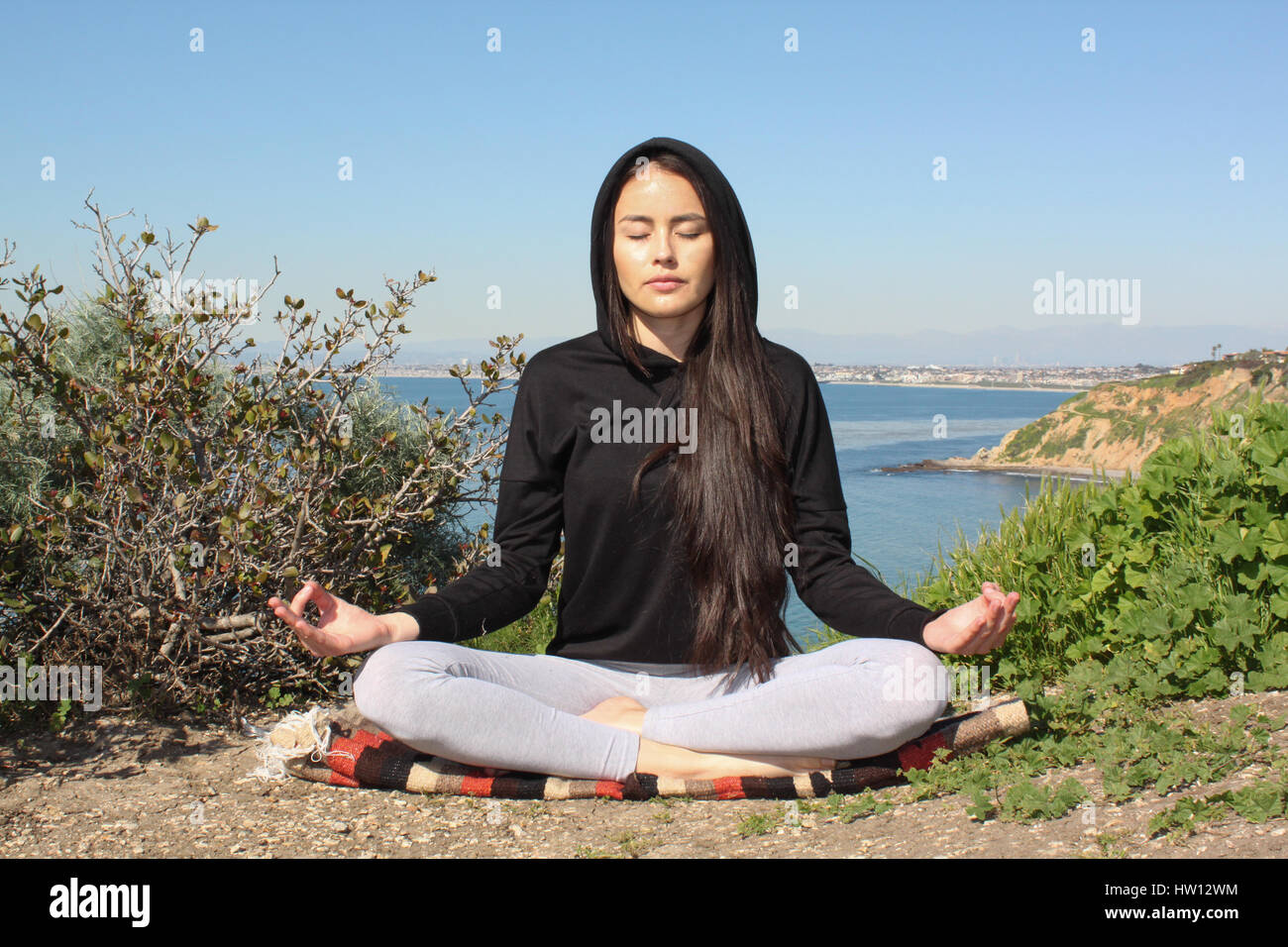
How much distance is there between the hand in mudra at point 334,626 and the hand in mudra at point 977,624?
154 cm

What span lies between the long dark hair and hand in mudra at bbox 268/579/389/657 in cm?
87

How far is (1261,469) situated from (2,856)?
162 inches

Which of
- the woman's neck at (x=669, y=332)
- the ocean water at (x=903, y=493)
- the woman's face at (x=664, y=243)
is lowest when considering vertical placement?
the ocean water at (x=903, y=493)

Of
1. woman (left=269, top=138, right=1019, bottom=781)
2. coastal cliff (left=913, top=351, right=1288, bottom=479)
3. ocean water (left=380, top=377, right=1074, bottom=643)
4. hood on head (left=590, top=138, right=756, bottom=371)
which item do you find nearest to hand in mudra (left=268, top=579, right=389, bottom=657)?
woman (left=269, top=138, right=1019, bottom=781)

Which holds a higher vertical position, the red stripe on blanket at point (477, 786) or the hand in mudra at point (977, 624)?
the hand in mudra at point (977, 624)

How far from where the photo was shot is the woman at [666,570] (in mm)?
2924

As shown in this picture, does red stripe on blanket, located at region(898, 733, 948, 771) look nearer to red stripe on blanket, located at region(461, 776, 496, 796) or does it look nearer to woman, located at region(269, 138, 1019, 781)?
woman, located at region(269, 138, 1019, 781)

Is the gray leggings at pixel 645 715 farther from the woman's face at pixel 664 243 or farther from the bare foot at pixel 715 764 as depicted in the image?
the woman's face at pixel 664 243

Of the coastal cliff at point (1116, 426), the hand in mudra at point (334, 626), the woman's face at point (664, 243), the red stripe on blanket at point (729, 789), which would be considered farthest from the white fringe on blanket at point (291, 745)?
the coastal cliff at point (1116, 426)

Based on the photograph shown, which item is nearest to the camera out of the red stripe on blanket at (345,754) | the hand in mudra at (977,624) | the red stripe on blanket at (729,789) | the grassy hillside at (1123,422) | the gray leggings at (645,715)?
the hand in mudra at (977,624)

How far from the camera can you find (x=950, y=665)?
4297 millimetres

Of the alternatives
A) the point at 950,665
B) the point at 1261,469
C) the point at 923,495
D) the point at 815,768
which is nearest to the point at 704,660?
the point at 815,768

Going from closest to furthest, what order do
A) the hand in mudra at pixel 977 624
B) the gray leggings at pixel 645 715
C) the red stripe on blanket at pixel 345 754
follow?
the hand in mudra at pixel 977 624, the gray leggings at pixel 645 715, the red stripe on blanket at pixel 345 754

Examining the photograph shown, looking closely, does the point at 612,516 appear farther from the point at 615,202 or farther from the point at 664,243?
the point at 615,202
